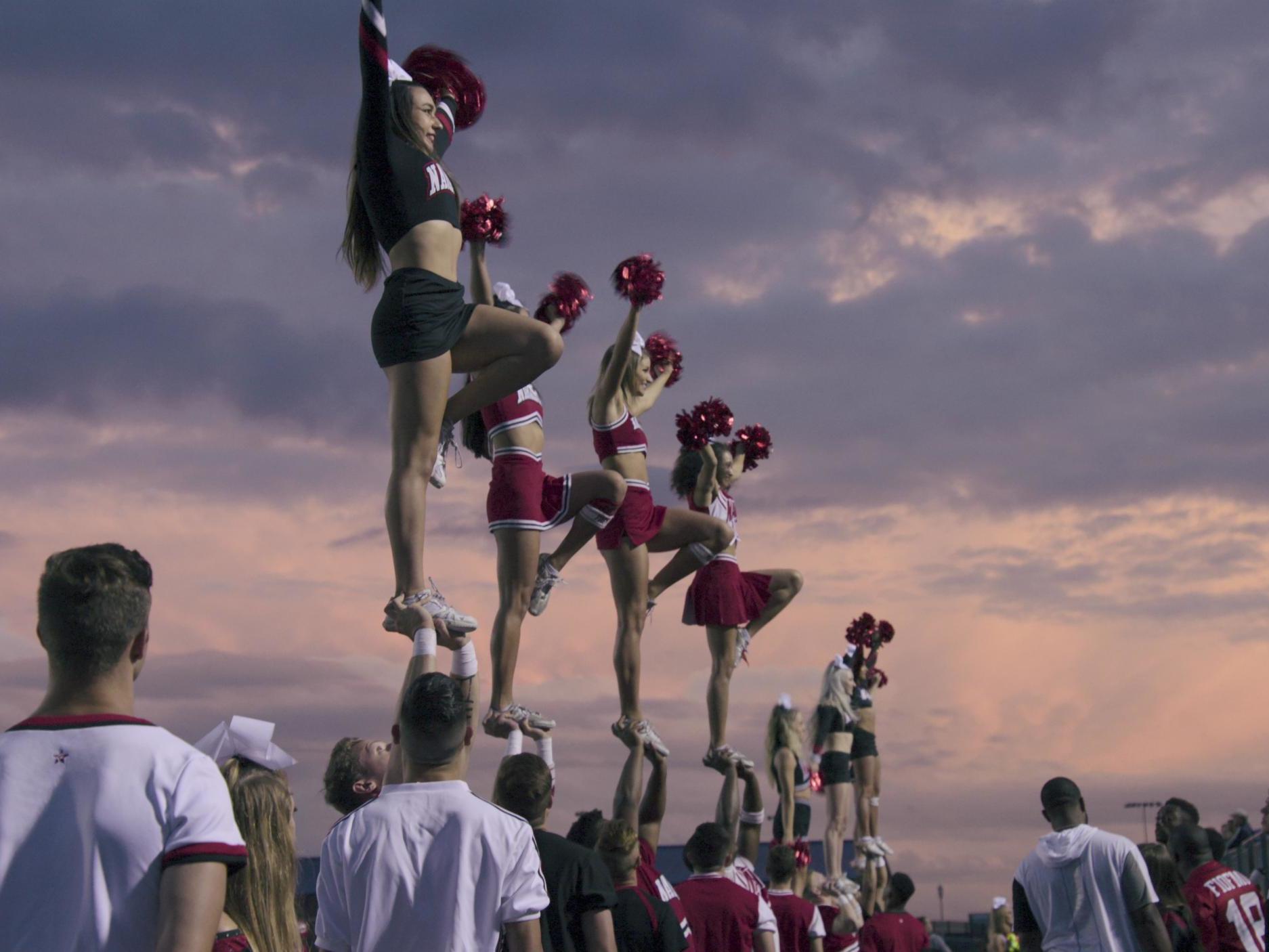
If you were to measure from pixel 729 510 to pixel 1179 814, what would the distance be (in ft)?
16.9

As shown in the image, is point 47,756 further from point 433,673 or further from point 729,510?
point 729,510

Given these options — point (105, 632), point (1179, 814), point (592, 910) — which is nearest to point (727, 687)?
point (1179, 814)

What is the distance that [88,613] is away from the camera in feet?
8.02

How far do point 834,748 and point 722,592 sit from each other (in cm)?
487

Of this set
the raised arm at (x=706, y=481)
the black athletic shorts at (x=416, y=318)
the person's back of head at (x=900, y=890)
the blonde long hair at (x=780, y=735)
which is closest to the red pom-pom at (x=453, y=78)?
the black athletic shorts at (x=416, y=318)

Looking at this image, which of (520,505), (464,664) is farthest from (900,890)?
(464,664)

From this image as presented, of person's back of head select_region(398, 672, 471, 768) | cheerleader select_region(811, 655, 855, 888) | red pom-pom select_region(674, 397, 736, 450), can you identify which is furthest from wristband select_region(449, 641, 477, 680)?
cheerleader select_region(811, 655, 855, 888)

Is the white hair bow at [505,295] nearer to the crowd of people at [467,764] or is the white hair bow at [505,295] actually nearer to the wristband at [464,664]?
the crowd of people at [467,764]

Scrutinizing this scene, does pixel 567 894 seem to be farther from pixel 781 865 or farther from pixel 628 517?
pixel 628 517

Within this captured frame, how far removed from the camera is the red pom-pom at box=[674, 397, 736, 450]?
10.9 meters

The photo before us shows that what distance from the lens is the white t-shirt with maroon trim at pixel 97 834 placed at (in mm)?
2326

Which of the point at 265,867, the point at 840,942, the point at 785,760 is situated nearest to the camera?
the point at 265,867

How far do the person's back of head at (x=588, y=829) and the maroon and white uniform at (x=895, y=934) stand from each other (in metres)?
5.06

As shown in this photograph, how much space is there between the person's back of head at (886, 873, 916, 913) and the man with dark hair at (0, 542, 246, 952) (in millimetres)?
8749
